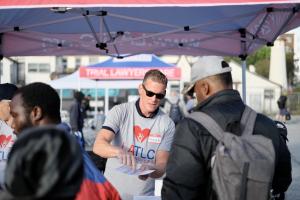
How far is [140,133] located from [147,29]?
4123 mm

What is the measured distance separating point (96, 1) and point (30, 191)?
10.00 ft

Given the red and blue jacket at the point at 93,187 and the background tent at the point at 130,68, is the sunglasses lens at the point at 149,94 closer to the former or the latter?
the red and blue jacket at the point at 93,187

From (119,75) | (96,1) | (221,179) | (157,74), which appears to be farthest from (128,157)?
(119,75)

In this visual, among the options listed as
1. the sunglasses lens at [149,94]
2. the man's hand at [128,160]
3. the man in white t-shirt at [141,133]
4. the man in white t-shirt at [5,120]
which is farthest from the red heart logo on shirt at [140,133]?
the man in white t-shirt at [5,120]

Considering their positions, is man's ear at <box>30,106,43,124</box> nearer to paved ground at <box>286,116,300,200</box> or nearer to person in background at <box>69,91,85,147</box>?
paved ground at <box>286,116,300,200</box>

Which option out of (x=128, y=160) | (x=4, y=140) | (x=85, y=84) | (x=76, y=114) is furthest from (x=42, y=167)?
(x=85, y=84)

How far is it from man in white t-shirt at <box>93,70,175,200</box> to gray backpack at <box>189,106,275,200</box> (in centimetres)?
131

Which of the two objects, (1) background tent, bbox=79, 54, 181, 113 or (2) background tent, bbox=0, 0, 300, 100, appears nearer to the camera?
(2) background tent, bbox=0, 0, 300, 100

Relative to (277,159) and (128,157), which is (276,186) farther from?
(128,157)

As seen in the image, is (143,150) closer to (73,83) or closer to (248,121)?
(248,121)

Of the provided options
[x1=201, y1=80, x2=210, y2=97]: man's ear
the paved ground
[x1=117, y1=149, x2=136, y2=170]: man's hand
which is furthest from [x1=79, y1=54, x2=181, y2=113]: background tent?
[x1=201, y1=80, x2=210, y2=97]: man's ear

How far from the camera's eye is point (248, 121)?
2439 mm

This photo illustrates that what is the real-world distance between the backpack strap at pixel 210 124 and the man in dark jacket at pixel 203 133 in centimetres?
2

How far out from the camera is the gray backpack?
2.21 metres
